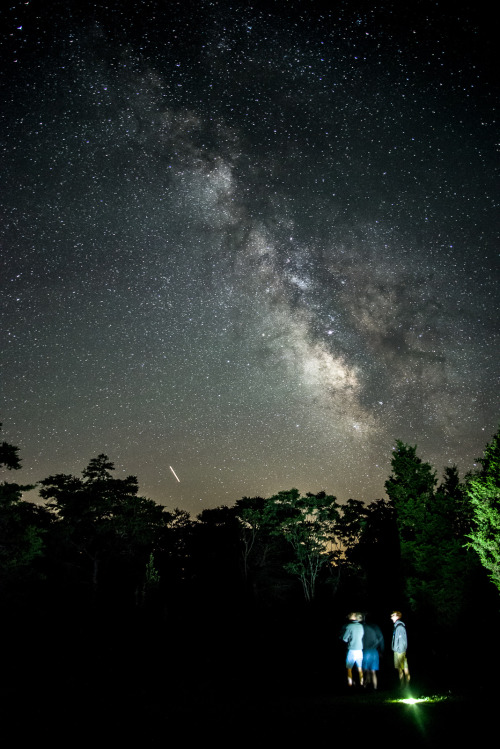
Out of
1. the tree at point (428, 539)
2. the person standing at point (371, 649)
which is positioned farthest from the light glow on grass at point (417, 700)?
the tree at point (428, 539)

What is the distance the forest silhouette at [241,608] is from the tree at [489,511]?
7 cm

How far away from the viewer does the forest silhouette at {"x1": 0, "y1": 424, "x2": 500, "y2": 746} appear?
7.15 metres

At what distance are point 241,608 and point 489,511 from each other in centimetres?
2750

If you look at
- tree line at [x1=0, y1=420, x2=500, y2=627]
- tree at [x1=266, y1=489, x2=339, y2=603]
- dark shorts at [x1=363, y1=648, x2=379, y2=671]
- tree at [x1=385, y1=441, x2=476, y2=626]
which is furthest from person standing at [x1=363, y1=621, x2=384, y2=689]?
tree at [x1=266, y1=489, x2=339, y2=603]

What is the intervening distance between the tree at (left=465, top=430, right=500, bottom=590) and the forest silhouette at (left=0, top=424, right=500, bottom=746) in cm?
7

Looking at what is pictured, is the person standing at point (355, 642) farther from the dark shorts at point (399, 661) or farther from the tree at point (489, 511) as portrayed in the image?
the tree at point (489, 511)

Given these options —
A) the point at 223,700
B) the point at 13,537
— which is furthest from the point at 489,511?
the point at 13,537

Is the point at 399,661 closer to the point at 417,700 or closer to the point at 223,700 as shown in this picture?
the point at 417,700

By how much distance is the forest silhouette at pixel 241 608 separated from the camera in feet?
23.5

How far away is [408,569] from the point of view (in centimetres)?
2105

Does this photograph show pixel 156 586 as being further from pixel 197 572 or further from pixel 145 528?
pixel 197 572

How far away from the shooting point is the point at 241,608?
36.2m

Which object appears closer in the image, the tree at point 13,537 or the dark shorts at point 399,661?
the dark shorts at point 399,661

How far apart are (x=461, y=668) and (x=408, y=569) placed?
7486 millimetres
